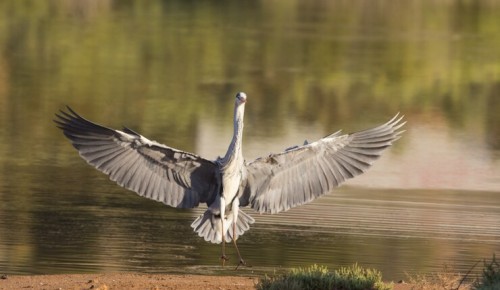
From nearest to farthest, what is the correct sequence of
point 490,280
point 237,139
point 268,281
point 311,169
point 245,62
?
point 490,280
point 268,281
point 237,139
point 311,169
point 245,62

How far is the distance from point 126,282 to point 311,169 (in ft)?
6.24

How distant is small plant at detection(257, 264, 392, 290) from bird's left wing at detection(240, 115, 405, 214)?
1558 millimetres

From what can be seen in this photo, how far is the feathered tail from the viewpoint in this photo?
448 inches

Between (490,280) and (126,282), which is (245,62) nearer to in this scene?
(126,282)

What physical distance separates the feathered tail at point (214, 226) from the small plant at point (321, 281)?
1.37 meters

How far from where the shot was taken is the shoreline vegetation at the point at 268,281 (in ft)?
32.1

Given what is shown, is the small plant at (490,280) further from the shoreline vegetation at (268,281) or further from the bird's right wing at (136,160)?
the bird's right wing at (136,160)

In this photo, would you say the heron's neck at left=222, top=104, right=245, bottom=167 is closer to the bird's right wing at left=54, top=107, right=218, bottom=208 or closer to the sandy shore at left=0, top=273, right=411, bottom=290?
the bird's right wing at left=54, top=107, right=218, bottom=208

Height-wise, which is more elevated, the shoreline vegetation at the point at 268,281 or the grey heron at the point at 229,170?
the grey heron at the point at 229,170

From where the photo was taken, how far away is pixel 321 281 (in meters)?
9.85

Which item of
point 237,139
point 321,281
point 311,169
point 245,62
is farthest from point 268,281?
point 245,62

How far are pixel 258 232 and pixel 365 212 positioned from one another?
181 cm

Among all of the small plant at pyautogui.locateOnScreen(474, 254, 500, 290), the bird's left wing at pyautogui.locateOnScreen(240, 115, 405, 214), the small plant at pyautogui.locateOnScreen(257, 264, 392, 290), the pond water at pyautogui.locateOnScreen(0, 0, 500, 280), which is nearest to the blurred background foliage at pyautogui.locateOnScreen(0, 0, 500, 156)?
the pond water at pyautogui.locateOnScreen(0, 0, 500, 280)

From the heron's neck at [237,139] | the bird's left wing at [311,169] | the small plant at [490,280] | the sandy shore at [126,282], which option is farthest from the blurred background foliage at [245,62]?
the small plant at [490,280]
